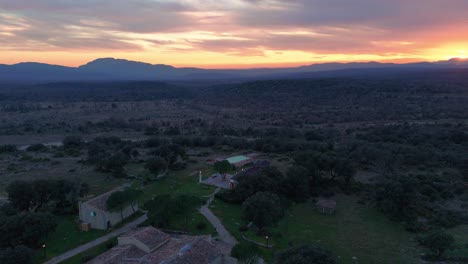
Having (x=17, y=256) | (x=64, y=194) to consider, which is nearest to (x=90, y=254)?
(x=17, y=256)

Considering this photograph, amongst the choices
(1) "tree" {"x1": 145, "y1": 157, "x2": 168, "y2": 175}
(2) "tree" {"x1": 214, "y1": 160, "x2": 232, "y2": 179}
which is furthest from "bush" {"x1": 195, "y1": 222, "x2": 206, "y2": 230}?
(1) "tree" {"x1": 145, "y1": 157, "x2": 168, "y2": 175}

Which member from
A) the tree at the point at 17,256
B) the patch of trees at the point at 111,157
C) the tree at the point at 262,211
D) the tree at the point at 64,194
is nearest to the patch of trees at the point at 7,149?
the patch of trees at the point at 111,157

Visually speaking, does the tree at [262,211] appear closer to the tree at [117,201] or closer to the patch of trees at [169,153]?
the tree at [117,201]

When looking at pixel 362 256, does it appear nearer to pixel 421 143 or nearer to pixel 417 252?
pixel 417 252

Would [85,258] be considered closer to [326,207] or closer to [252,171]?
[326,207]

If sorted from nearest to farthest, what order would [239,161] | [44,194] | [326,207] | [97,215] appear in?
[97,215], [44,194], [326,207], [239,161]

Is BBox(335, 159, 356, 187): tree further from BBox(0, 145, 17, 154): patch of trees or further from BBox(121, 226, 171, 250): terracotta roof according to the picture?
BBox(0, 145, 17, 154): patch of trees
